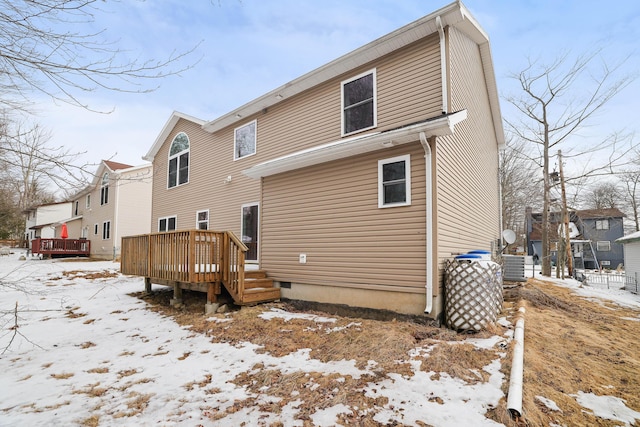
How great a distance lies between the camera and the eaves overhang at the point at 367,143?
5344 millimetres

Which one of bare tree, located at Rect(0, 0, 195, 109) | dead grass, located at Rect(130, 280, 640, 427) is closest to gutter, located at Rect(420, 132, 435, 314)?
dead grass, located at Rect(130, 280, 640, 427)

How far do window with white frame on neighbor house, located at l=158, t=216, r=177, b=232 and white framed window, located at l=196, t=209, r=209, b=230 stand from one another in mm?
1741

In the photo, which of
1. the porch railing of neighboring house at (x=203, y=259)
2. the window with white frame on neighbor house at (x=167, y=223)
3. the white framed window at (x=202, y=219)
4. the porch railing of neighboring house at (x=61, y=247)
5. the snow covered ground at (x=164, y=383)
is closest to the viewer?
the snow covered ground at (x=164, y=383)

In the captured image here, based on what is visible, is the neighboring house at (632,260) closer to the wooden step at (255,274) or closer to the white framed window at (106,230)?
the wooden step at (255,274)

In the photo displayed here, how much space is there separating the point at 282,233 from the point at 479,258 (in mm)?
4498

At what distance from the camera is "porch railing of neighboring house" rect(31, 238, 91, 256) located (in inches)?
781

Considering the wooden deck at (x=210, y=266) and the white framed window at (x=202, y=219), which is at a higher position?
the white framed window at (x=202, y=219)

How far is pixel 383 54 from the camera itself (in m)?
7.07

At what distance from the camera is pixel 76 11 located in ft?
8.57

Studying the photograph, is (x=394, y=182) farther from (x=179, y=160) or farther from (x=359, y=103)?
(x=179, y=160)

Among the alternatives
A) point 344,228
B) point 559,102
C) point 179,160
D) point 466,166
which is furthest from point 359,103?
point 559,102

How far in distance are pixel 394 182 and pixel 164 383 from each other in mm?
4873

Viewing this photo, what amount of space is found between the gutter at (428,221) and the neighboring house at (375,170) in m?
0.02

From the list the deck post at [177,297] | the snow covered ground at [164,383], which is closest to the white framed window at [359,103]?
the snow covered ground at [164,383]
